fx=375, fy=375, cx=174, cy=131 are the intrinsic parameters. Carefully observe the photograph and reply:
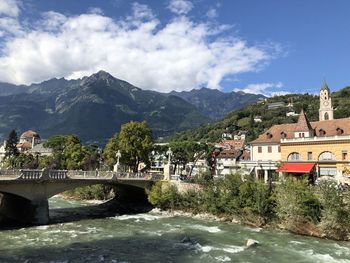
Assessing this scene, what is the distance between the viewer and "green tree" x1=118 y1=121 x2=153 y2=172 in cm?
7969

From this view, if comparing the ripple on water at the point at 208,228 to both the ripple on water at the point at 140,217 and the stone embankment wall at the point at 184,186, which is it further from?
the stone embankment wall at the point at 184,186

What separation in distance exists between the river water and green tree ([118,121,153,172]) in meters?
30.6

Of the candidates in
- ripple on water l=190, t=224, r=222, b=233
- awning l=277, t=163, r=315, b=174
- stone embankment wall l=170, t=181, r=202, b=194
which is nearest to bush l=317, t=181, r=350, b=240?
ripple on water l=190, t=224, r=222, b=233

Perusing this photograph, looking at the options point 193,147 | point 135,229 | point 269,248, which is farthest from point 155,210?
point 193,147

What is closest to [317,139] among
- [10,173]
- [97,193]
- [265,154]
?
[265,154]

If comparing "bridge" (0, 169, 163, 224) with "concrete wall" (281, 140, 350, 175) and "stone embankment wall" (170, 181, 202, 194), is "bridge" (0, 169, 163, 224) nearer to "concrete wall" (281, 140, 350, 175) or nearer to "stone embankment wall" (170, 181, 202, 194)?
"stone embankment wall" (170, 181, 202, 194)

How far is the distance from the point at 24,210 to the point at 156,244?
19795 millimetres

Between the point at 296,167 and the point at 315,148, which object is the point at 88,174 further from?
the point at 315,148

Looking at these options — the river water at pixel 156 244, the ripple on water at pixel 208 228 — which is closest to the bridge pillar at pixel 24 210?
the river water at pixel 156 244

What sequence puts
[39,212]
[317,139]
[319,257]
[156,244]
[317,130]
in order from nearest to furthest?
1. [319,257]
2. [156,244]
3. [39,212]
4. [317,139]
5. [317,130]

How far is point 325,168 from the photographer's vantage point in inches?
2371

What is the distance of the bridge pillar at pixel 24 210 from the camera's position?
45781 millimetres

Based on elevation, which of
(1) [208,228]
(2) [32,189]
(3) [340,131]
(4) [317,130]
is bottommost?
(1) [208,228]

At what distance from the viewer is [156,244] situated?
123 ft
